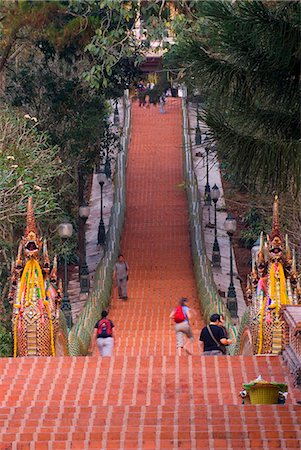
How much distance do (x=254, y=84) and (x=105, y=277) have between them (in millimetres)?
17646

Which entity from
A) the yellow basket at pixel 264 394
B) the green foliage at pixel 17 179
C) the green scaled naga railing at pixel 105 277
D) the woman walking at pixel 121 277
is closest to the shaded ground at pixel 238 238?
the green scaled naga railing at pixel 105 277

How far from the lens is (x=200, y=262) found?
35.8 m

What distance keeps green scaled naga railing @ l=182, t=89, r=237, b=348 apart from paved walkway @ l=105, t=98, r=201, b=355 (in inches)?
14.6

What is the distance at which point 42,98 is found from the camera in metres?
38.4

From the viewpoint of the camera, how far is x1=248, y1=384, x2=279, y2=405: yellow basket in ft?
56.5

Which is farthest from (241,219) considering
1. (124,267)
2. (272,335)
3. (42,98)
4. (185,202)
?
(272,335)

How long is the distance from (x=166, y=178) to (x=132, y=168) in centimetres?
205

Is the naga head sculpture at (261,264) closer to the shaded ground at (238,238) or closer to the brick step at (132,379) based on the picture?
the brick step at (132,379)

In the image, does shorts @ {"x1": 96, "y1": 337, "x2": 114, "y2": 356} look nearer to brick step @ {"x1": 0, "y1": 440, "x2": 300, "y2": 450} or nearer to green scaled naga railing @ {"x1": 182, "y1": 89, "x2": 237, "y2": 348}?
green scaled naga railing @ {"x1": 182, "y1": 89, "x2": 237, "y2": 348}

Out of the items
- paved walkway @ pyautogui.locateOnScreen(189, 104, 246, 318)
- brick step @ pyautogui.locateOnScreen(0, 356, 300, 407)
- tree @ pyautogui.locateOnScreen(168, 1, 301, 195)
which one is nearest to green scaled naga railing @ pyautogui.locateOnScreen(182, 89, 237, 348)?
paved walkway @ pyautogui.locateOnScreen(189, 104, 246, 318)

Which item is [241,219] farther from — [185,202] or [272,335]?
[272,335]

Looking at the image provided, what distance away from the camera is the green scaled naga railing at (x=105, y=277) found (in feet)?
87.0

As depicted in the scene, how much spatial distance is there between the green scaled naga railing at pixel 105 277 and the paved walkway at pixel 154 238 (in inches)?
16.3

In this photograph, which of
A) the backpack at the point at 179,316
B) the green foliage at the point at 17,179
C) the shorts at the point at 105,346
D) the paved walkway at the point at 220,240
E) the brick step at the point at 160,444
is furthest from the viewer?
the paved walkway at the point at 220,240
